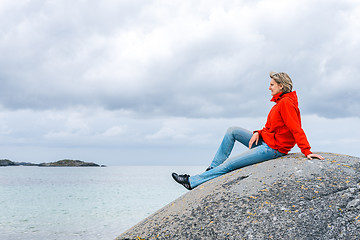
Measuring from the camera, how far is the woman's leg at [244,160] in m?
6.10

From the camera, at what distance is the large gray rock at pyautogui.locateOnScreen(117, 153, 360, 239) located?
4641 mm

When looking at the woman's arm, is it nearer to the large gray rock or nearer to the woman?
the woman

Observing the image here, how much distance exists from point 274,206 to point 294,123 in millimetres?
1527

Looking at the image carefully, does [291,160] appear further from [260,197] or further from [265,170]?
[260,197]

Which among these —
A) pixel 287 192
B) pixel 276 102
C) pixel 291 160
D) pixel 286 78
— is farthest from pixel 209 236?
pixel 286 78

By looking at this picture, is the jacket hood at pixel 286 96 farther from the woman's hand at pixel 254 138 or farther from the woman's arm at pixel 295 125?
the woman's hand at pixel 254 138

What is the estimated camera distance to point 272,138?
6051mm

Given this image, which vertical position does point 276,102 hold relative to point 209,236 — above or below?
above

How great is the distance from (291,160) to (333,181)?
0.79 m

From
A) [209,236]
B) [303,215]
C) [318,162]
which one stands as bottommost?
[209,236]

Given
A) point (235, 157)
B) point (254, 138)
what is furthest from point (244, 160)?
point (254, 138)

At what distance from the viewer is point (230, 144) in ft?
21.5

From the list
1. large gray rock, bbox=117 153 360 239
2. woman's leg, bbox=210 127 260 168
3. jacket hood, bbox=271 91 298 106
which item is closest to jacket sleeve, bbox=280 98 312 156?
jacket hood, bbox=271 91 298 106

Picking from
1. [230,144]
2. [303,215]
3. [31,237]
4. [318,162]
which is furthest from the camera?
[31,237]
